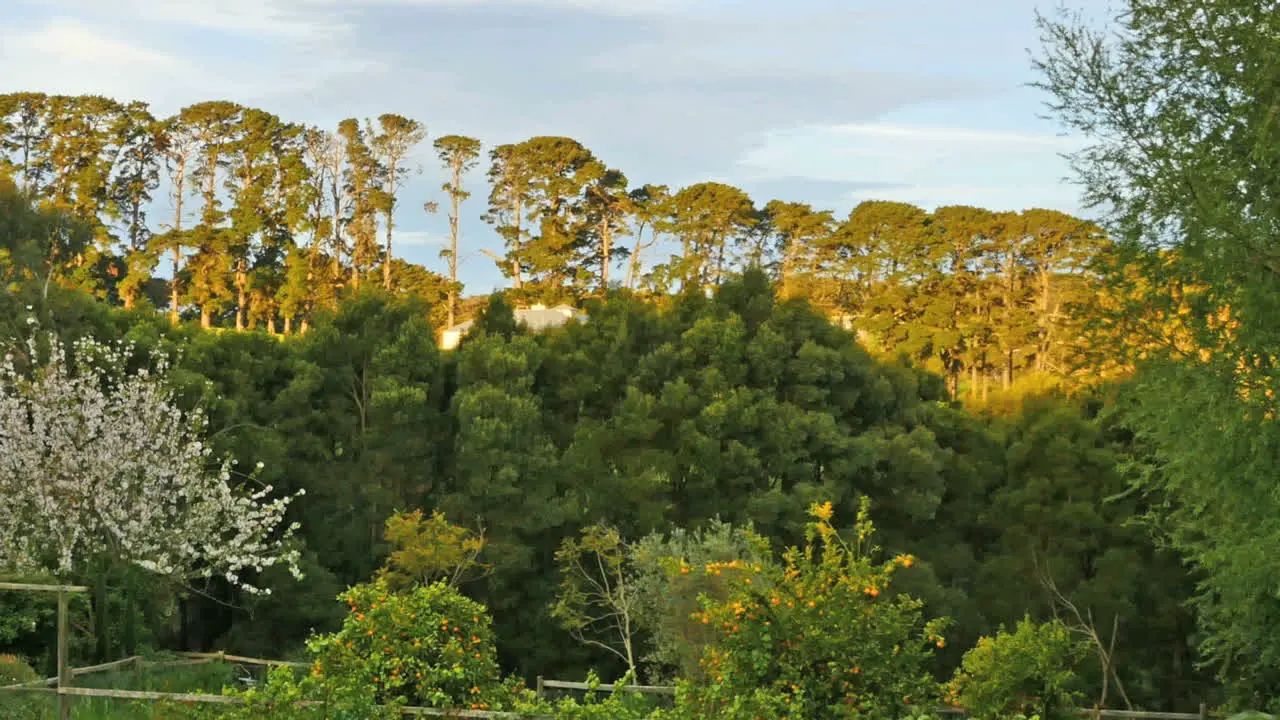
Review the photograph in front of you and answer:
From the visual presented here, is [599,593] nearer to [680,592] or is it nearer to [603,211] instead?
[680,592]

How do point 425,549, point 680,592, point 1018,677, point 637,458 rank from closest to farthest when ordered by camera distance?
1. point 1018,677
2. point 680,592
3. point 425,549
4. point 637,458

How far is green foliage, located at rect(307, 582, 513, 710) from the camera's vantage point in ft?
36.2

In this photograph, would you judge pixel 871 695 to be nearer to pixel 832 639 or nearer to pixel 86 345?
pixel 832 639

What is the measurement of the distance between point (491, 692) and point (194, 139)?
40669mm

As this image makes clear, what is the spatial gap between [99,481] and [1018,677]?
15.3 meters

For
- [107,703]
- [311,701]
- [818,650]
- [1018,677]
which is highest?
[818,650]

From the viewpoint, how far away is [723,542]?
23.0 m

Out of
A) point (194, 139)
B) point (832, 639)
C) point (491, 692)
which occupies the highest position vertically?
point (194, 139)

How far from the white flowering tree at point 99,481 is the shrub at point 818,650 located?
13.5m

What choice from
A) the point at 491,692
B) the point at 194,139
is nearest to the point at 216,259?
the point at 194,139

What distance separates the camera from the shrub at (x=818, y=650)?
10.9 metres

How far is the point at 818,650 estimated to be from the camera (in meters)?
11.0

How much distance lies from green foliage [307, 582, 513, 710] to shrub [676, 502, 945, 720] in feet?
5.84

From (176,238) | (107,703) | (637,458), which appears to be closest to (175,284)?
(176,238)
